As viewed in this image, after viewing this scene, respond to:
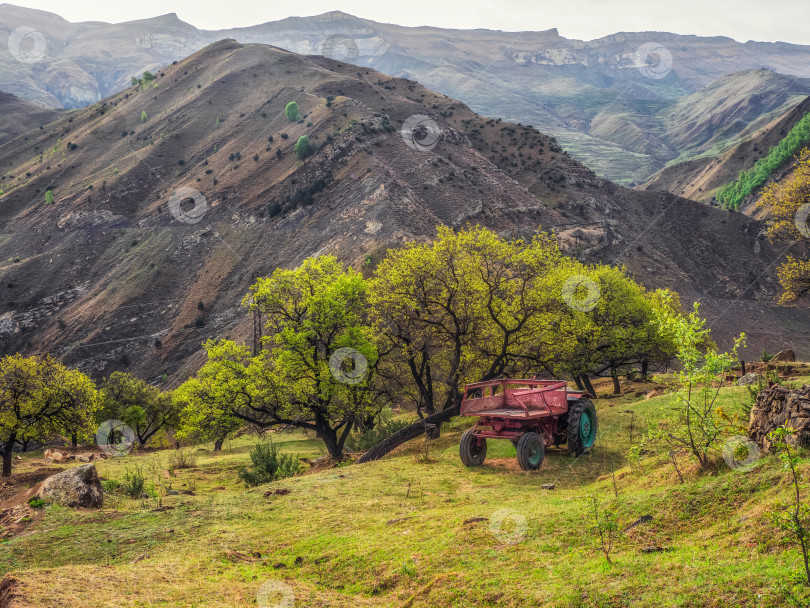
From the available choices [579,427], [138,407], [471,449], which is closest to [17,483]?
[471,449]

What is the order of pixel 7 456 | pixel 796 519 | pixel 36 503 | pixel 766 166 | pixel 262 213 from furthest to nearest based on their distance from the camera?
pixel 766 166 < pixel 262 213 < pixel 7 456 < pixel 36 503 < pixel 796 519

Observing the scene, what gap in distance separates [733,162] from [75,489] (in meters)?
177

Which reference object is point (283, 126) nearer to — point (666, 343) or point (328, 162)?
point (328, 162)

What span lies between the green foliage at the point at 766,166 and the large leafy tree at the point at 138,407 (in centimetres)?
13361

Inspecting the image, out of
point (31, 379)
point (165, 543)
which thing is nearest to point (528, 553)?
point (165, 543)

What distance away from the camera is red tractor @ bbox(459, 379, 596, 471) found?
16438mm

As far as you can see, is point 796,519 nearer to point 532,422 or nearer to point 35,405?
point 532,422

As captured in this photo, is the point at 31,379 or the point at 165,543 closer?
the point at 165,543

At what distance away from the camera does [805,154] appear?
27047 millimetres

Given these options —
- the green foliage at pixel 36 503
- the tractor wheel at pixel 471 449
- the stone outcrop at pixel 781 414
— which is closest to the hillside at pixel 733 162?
the tractor wheel at pixel 471 449

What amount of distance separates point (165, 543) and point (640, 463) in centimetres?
1197

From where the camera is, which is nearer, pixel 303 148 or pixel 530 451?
pixel 530 451

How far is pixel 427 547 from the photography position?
948 centimetres

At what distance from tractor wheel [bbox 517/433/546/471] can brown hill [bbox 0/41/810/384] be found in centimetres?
4507
